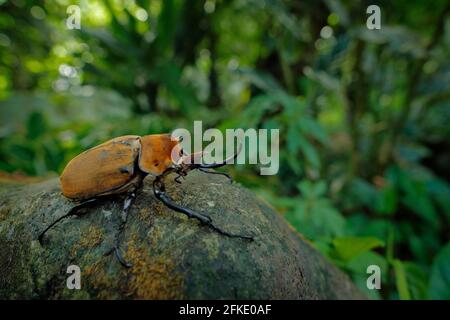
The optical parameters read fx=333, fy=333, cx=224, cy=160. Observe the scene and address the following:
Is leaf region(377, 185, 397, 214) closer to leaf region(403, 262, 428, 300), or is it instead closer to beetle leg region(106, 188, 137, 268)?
leaf region(403, 262, 428, 300)

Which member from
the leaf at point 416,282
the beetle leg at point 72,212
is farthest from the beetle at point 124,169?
the leaf at point 416,282

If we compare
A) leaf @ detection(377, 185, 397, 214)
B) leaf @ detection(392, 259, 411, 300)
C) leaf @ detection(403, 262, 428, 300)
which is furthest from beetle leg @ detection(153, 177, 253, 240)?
leaf @ detection(377, 185, 397, 214)

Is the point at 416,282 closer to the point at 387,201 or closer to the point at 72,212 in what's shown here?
the point at 387,201

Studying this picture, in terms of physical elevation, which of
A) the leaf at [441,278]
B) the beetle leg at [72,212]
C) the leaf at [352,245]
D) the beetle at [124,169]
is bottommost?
the leaf at [441,278]

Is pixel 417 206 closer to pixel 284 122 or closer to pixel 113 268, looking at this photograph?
pixel 284 122

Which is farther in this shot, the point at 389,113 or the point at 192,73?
the point at 192,73

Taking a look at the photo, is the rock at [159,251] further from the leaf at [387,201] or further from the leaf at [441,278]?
the leaf at [387,201]
